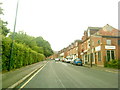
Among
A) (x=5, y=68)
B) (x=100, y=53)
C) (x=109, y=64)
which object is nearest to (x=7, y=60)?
(x=5, y=68)

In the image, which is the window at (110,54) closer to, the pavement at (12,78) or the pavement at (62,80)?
the pavement at (62,80)

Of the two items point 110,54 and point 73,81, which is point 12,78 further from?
point 110,54

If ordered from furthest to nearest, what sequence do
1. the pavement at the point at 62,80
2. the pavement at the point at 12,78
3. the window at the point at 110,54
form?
1. the window at the point at 110,54
2. the pavement at the point at 62,80
3. the pavement at the point at 12,78

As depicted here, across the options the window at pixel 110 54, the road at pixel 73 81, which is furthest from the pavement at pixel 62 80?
the window at pixel 110 54

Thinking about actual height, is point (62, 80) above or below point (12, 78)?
below

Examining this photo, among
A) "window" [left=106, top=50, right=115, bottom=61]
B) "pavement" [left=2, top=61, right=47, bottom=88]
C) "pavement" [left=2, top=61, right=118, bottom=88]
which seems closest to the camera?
"pavement" [left=2, top=61, right=47, bottom=88]

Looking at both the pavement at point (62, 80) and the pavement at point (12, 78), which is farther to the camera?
the pavement at point (62, 80)

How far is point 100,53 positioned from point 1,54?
67.6 ft

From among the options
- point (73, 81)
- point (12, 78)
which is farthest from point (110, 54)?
point (12, 78)

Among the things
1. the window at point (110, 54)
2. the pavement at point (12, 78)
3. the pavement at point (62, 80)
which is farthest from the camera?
the window at point (110, 54)

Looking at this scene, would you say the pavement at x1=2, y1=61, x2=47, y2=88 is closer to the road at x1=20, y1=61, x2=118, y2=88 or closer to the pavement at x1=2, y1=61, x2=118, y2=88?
the pavement at x1=2, y1=61, x2=118, y2=88

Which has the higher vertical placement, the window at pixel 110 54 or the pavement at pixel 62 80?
the window at pixel 110 54

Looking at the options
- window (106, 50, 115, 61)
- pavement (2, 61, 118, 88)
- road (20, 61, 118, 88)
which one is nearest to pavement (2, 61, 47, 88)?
pavement (2, 61, 118, 88)

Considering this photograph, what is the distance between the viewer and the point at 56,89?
19.1 ft
